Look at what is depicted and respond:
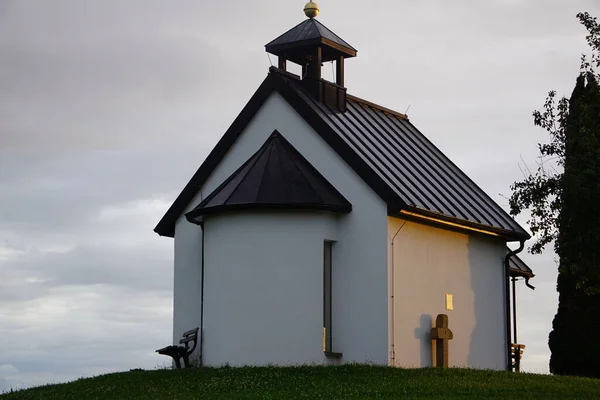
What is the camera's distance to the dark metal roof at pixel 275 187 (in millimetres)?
25244

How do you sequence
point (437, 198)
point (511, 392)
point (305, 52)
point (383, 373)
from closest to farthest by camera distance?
1. point (511, 392)
2. point (383, 373)
3. point (437, 198)
4. point (305, 52)

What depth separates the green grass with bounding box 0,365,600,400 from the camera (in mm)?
20812

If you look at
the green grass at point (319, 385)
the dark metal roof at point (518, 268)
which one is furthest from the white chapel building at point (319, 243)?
the dark metal roof at point (518, 268)

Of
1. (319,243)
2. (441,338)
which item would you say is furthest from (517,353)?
(319,243)

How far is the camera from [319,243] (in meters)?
25.3

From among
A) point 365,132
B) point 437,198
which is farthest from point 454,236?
point 365,132

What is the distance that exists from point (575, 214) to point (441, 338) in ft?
14.7

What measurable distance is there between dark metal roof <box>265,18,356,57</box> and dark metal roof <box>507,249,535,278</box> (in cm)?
791

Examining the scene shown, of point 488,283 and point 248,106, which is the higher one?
point 248,106

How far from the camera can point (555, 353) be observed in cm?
3366

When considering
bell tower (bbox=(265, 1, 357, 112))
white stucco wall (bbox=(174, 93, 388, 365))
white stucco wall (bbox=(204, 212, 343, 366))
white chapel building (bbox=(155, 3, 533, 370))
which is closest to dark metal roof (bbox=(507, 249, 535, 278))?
white chapel building (bbox=(155, 3, 533, 370))

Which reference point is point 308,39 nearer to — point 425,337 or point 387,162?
point 387,162

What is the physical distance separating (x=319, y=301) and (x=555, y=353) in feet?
38.4

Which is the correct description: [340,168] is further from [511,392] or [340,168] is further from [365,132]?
[511,392]
